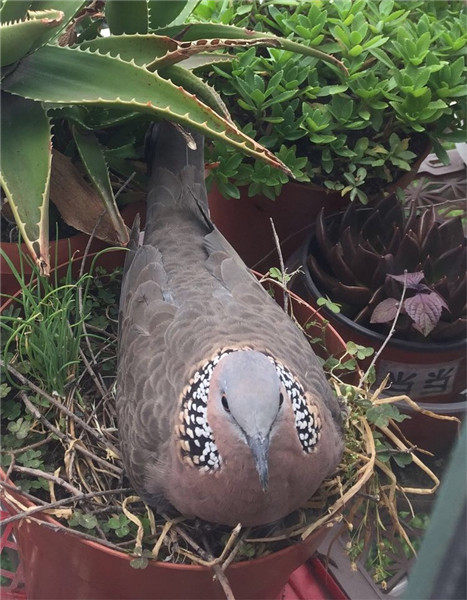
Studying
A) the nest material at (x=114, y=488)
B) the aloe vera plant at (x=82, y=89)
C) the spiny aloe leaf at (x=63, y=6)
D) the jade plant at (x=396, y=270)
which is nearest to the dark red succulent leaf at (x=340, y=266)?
the jade plant at (x=396, y=270)

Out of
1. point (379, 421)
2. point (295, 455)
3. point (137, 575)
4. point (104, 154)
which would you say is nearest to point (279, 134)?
point (104, 154)

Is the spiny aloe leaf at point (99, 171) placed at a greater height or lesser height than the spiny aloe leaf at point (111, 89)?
lesser

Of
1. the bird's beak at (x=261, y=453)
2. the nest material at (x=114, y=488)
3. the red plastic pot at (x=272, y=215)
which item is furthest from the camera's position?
the red plastic pot at (x=272, y=215)

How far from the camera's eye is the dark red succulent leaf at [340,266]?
4.28 ft

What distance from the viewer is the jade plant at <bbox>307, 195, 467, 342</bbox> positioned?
1.25 m

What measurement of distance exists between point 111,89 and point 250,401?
1.69ft

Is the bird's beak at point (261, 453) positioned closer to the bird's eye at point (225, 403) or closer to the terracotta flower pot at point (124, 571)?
the bird's eye at point (225, 403)

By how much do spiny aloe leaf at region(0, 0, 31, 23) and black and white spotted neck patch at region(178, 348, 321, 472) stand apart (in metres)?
0.57

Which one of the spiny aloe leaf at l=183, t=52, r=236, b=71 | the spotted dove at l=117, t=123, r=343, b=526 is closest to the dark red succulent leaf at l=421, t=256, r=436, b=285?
the spotted dove at l=117, t=123, r=343, b=526

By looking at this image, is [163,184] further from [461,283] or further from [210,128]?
[461,283]

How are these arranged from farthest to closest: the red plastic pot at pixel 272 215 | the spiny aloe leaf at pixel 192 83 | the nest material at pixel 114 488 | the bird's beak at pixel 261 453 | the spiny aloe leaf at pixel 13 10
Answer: the red plastic pot at pixel 272 215 → the spiny aloe leaf at pixel 192 83 → the spiny aloe leaf at pixel 13 10 → the nest material at pixel 114 488 → the bird's beak at pixel 261 453

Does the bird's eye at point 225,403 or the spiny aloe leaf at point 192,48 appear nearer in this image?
the bird's eye at point 225,403

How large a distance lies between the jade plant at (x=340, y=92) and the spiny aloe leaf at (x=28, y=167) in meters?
0.37

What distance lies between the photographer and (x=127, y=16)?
1135 millimetres
